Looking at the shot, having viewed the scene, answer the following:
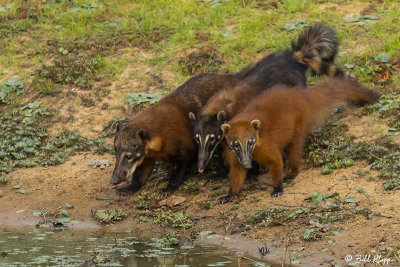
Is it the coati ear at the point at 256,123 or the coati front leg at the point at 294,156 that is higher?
the coati ear at the point at 256,123

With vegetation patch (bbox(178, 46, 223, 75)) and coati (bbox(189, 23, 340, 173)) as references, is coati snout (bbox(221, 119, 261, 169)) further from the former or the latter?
vegetation patch (bbox(178, 46, 223, 75))

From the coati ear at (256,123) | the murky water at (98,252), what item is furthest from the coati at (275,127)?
the murky water at (98,252)

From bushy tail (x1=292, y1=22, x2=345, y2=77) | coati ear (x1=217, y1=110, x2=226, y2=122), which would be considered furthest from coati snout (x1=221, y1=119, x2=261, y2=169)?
bushy tail (x1=292, y1=22, x2=345, y2=77)

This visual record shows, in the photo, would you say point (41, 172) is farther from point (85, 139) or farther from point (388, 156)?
point (388, 156)

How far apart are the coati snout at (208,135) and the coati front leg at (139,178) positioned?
896mm

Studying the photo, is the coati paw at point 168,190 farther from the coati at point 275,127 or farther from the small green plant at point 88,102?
the small green plant at point 88,102

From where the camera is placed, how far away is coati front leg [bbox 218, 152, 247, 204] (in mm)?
8750

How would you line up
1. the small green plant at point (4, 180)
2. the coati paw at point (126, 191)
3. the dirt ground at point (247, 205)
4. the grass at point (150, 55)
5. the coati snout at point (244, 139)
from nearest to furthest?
the dirt ground at point (247, 205) < the coati snout at point (244, 139) < the coati paw at point (126, 191) < the grass at point (150, 55) < the small green plant at point (4, 180)

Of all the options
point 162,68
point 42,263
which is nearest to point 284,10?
point 162,68

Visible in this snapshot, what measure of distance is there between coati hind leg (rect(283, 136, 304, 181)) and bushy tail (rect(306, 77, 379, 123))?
0.53 m

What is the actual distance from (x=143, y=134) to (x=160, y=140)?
0.28m

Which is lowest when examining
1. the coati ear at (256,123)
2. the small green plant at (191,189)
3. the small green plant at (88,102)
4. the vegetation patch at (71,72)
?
the small green plant at (191,189)

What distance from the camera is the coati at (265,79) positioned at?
915 centimetres

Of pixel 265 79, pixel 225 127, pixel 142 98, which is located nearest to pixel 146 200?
pixel 225 127
